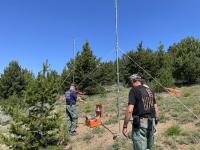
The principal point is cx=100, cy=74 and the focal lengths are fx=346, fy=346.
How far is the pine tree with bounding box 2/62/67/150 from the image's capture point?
9.52 m

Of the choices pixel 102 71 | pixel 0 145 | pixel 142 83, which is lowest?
pixel 0 145

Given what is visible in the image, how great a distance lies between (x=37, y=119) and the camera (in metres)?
9.68

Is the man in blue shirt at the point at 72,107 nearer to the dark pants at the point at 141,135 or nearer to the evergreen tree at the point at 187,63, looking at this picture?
the dark pants at the point at 141,135

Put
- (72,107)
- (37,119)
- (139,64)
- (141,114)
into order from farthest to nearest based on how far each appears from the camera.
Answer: (139,64) → (72,107) → (37,119) → (141,114)

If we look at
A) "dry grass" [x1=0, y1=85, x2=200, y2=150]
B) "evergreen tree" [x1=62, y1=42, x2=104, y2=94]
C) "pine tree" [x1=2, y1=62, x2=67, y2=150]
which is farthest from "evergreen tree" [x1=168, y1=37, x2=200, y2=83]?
"pine tree" [x1=2, y1=62, x2=67, y2=150]

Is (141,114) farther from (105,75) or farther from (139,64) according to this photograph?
(139,64)

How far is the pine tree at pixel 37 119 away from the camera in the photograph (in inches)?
375

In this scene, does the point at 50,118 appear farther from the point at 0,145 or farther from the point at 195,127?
the point at 195,127

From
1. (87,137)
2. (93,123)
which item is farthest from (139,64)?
(87,137)

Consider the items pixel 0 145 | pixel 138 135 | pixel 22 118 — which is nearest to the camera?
pixel 138 135

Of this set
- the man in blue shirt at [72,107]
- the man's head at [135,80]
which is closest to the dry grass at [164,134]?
the man in blue shirt at [72,107]

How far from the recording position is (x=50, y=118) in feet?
32.2

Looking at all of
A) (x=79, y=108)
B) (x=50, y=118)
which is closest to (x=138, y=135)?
(x=50, y=118)

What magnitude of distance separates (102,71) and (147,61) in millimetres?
6334
